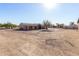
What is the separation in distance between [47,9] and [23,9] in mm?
273

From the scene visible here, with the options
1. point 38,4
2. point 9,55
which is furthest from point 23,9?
point 9,55

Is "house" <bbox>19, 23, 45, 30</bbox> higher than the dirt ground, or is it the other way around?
"house" <bbox>19, 23, 45, 30</bbox>

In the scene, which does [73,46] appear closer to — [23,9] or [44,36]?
[44,36]

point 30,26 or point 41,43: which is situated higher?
point 30,26

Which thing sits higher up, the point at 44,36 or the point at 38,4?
the point at 38,4

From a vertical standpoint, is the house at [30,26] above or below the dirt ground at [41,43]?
above

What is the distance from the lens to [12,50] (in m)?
5.17

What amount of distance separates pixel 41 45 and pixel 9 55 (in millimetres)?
381

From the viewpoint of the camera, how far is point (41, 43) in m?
5.20

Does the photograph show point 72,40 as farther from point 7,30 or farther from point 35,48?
point 7,30

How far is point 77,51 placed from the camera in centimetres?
516

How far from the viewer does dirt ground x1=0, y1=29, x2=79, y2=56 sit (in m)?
5.17

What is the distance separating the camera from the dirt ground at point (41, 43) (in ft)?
17.0

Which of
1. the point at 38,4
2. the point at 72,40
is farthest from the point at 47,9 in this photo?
the point at 72,40
